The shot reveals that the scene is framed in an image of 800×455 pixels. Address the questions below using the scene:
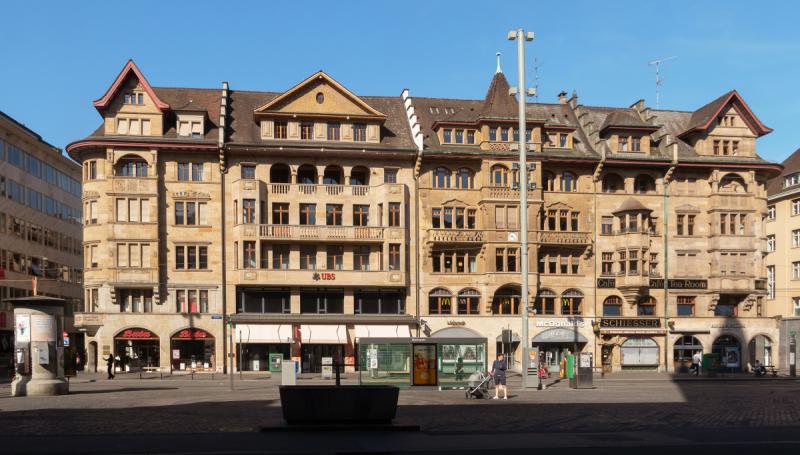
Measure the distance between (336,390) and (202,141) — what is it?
39508 mm

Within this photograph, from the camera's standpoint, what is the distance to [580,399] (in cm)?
3344

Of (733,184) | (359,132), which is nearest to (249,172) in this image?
(359,132)

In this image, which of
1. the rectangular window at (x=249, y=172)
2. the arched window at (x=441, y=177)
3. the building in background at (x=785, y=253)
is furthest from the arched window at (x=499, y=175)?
the building in background at (x=785, y=253)

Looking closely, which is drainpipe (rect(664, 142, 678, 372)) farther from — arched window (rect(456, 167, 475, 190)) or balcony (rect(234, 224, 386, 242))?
balcony (rect(234, 224, 386, 242))

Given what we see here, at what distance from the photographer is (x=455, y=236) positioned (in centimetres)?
6044

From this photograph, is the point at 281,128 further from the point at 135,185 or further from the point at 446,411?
the point at 446,411

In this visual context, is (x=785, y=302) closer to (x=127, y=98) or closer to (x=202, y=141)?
(x=202, y=141)

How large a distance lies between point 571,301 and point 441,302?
9039 millimetres

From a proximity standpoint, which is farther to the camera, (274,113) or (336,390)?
(274,113)

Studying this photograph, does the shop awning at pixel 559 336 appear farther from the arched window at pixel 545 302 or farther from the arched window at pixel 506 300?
the arched window at pixel 506 300

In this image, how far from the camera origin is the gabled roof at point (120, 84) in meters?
57.6

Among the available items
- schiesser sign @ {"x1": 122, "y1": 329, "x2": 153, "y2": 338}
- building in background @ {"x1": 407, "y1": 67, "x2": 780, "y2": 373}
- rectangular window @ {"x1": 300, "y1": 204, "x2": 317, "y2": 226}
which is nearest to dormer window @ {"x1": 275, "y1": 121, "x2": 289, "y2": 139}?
rectangular window @ {"x1": 300, "y1": 204, "x2": 317, "y2": 226}

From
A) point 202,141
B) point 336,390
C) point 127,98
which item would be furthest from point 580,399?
point 127,98

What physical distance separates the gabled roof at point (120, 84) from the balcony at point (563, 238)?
25713 millimetres
